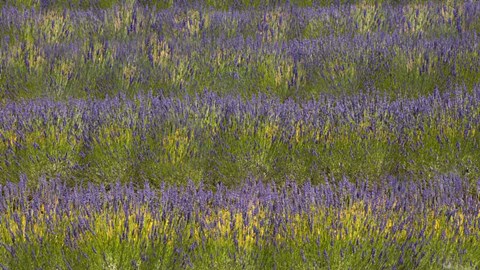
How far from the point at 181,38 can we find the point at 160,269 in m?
3.24

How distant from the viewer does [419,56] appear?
491 centimetres

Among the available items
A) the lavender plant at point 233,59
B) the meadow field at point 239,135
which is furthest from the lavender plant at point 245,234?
the lavender plant at point 233,59

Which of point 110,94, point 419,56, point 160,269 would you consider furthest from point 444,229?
point 110,94

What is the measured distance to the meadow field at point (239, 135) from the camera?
281cm

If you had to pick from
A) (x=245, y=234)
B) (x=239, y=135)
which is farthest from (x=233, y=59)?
(x=245, y=234)

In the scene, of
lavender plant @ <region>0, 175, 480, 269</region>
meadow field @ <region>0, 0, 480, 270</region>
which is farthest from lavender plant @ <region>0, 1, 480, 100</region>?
lavender plant @ <region>0, 175, 480, 269</region>

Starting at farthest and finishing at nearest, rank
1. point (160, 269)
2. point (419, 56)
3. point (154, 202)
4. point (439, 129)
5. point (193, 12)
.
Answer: point (193, 12) < point (419, 56) < point (439, 129) < point (154, 202) < point (160, 269)

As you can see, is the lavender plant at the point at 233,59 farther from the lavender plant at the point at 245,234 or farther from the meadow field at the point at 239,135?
the lavender plant at the point at 245,234

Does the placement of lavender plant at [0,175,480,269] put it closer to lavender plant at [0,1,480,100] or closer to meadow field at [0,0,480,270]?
meadow field at [0,0,480,270]

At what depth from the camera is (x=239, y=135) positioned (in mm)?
4023

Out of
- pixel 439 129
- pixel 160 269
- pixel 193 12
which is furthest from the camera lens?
pixel 193 12

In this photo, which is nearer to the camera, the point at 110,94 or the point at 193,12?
the point at 110,94

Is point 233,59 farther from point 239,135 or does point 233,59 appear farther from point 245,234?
point 245,234

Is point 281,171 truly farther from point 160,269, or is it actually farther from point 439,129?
point 160,269
